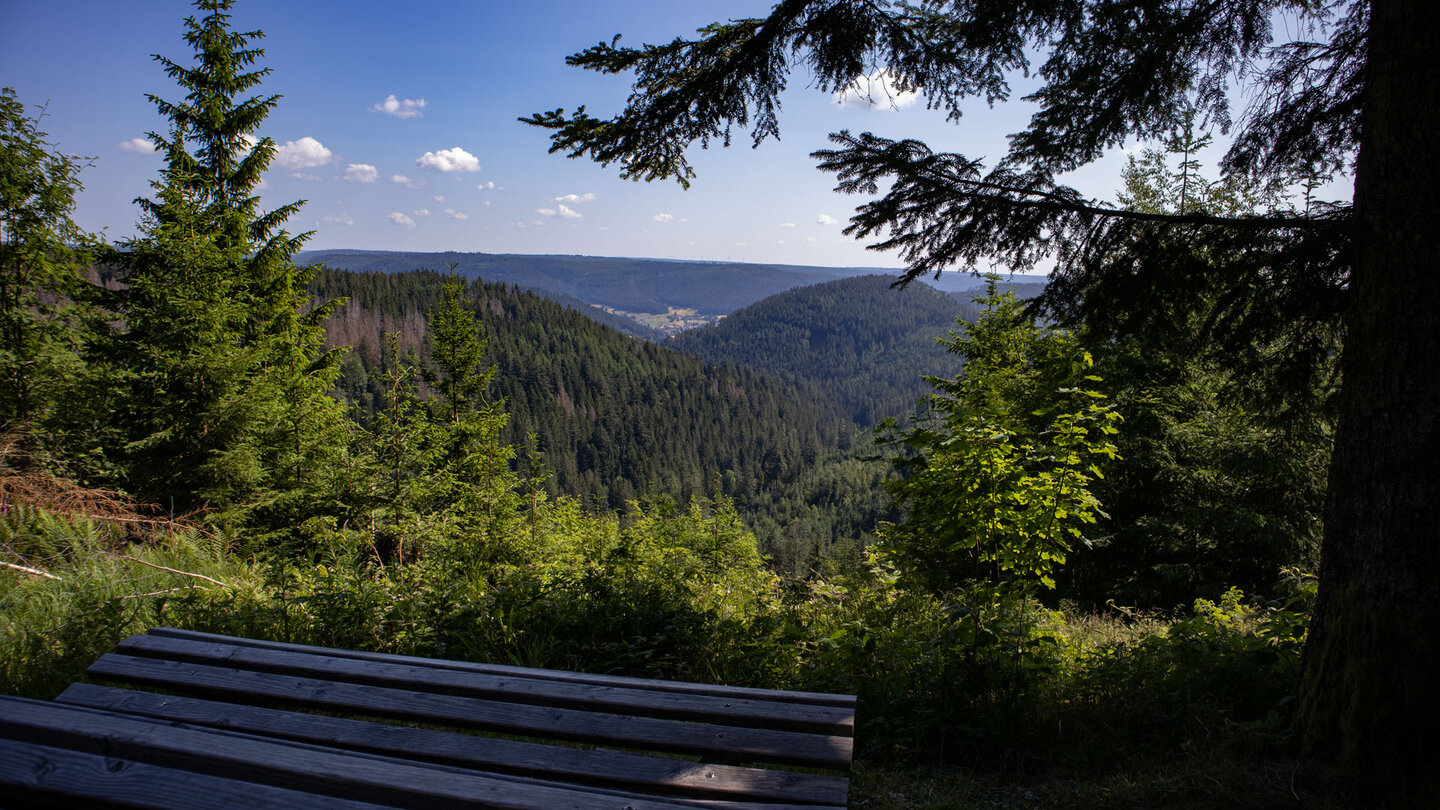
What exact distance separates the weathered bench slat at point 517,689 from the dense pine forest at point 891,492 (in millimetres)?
910

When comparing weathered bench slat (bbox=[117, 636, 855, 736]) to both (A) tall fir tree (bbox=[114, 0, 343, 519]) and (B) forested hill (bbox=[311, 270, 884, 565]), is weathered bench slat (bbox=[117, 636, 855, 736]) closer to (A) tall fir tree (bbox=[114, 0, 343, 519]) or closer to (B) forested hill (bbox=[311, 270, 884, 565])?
(A) tall fir tree (bbox=[114, 0, 343, 519])

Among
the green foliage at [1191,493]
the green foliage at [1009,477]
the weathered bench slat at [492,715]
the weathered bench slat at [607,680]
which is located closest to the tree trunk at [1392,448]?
the green foliage at [1009,477]

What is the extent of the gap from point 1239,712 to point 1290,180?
3.05 m

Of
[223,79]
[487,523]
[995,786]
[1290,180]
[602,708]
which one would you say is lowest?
[487,523]

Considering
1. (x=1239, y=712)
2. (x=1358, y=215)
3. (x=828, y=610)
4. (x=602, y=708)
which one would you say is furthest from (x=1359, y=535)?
(x=602, y=708)

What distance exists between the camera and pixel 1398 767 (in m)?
2.32

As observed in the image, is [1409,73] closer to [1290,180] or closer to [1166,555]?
[1290,180]

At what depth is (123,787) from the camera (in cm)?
164

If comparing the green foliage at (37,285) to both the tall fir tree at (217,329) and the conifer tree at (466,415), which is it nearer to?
the tall fir tree at (217,329)

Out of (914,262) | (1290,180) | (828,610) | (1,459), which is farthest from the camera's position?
(1,459)

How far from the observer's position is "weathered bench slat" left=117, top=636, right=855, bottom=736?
85.4 inches

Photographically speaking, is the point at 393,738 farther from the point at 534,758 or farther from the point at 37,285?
the point at 37,285

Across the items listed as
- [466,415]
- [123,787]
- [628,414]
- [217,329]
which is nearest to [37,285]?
[217,329]

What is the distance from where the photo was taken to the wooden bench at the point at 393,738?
65.2 inches
